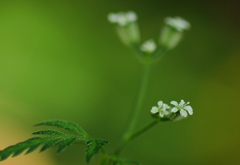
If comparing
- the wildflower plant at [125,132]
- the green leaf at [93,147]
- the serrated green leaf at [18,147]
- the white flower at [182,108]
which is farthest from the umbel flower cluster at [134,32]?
the serrated green leaf at [18,147]

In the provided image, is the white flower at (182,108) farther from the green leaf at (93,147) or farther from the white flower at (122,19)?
the white flower at (122,19)

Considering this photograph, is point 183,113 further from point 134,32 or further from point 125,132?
point 134,32

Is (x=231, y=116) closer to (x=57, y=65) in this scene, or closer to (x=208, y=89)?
(x=208, y=89)

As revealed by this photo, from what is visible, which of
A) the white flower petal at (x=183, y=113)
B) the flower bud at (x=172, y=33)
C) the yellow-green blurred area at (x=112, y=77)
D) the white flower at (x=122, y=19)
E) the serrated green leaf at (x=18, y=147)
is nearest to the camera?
the serrated green leaf at (x=18, y=147)

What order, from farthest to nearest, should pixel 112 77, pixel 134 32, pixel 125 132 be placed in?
pixel 112 77 < pixel 134 32 < pixel 125 132

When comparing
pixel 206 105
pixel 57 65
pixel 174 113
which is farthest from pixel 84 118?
pixel 174 113

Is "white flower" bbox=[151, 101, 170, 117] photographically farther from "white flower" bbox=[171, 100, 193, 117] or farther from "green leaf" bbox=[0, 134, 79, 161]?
"green leaf" bbox=[0, 134, 79, 161]

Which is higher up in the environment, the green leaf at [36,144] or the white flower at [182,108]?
the white flower at [182,108]

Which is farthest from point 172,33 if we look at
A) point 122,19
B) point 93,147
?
point 93,147
